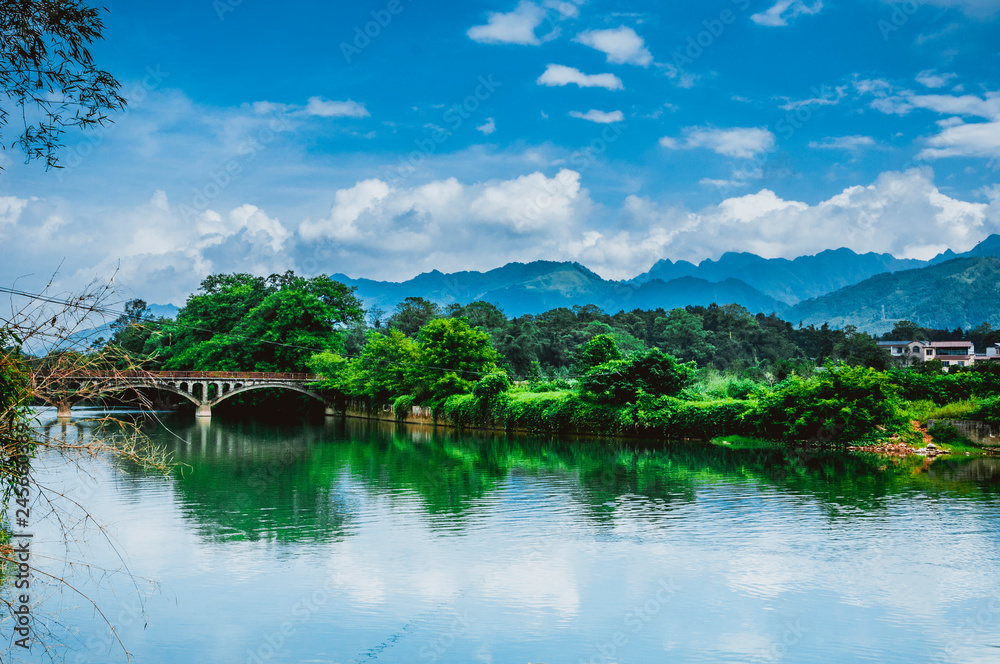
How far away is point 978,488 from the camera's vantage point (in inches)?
795

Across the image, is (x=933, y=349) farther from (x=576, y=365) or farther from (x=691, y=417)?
(x=691, y=417)

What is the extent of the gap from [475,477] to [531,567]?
1080cm

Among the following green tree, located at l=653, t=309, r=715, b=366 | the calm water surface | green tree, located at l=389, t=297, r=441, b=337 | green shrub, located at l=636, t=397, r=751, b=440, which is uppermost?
green tree, located at l=389, t=297, r=441, b=337

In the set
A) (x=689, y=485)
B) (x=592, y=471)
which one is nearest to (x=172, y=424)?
(x=592, y=471)

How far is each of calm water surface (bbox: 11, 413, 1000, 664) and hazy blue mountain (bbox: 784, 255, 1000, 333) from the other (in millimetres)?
129655

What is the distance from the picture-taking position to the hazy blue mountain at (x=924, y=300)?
135125mm

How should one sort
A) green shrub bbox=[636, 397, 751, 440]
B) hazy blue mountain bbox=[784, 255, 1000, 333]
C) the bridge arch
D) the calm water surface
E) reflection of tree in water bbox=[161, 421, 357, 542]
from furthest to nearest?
hazy blue mountain bbox=[784, 255, 1000, 333], the bridge arch, green shrub bbox=[636, 397, 751, 440], reflection of tree in water bbox=[161, 421, 357, 542], the calm water surface

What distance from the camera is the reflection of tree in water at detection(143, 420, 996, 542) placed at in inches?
685

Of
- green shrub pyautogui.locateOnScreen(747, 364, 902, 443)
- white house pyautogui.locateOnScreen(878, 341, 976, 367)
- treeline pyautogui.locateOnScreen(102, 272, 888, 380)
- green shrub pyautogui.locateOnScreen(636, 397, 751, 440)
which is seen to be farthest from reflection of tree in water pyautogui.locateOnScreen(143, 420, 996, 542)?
white house pyautogui.locateOnScreen(878, 341, 976, 367)

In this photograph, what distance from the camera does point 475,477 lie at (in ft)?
76.7

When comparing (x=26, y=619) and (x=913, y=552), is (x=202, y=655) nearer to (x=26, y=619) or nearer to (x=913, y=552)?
(x=26, y=619)

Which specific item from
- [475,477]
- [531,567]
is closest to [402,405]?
[475,477]

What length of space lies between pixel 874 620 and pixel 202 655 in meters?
8.48

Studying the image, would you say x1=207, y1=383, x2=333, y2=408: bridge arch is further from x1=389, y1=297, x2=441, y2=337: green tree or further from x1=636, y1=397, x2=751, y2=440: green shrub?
x1=636, y1=397, x2=751, y2=440: green shrub
